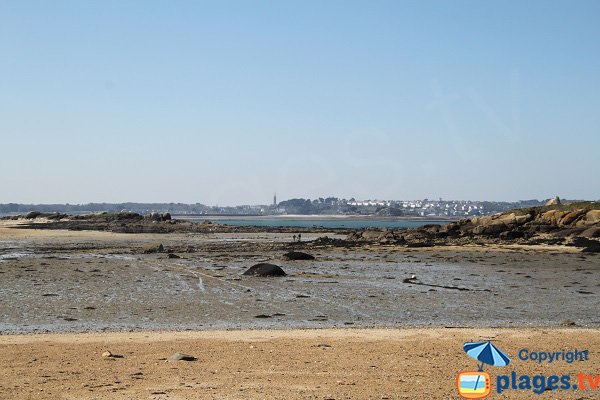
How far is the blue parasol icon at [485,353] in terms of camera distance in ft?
32.1

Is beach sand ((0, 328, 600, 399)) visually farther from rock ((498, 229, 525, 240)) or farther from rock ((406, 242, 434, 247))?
rock ((498, 229, 525, 240))

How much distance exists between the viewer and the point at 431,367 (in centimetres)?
1127

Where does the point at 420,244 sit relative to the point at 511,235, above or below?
below

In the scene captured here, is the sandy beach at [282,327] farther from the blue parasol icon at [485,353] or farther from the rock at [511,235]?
the rock at [511,235]

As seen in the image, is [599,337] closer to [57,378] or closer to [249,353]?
[249,353]

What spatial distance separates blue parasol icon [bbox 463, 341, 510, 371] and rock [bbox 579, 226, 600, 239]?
4041 centimetres

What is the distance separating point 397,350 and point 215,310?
7366 millimetres

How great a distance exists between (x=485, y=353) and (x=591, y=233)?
41580 millimetres

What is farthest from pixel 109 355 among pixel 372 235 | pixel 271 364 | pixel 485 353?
pixel 372 235

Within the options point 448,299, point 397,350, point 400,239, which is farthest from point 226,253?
Answer: point 397,350

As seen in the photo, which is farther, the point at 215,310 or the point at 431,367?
the point at 215,310

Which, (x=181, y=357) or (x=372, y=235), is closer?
(x=181, y=357)

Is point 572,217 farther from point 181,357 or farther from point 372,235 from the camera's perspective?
point 181,357

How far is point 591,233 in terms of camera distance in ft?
158
